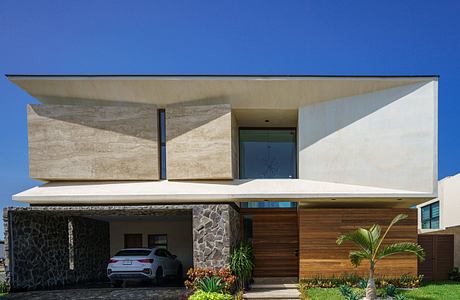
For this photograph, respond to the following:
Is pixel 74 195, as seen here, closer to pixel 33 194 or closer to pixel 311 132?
pixel 33 194

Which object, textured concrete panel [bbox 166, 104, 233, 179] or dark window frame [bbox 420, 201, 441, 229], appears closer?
textured concrete panel [bbox 166, 104, 233, 179]

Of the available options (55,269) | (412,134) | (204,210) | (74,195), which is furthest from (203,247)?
(412,134)

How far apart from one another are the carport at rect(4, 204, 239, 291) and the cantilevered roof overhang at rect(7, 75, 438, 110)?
153 inches

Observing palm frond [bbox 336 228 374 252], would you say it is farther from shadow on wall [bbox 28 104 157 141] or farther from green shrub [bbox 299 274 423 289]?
shadow on wall [bbox 28 104 157 141]

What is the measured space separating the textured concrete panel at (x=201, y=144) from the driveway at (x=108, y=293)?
151 inches

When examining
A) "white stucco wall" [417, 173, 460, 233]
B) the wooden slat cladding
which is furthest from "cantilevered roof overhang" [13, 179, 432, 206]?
"white stucco wall" [417, 173, 460, 233]

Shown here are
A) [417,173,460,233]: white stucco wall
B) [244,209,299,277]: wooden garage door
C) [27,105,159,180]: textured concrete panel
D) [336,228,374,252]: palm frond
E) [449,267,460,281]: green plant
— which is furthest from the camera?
[417,173,460,233]: white stucco wall

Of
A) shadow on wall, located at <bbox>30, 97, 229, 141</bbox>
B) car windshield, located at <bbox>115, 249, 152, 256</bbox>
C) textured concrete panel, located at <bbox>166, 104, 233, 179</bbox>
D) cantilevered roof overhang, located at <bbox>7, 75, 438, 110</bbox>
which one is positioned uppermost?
cantilevered roof overhang, located at <bbox>7, 75, 438, 110</bbox>

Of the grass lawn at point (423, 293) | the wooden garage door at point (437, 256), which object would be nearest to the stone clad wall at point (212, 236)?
the grass lawn at point (423, 293)

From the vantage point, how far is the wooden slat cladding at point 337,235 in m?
9.80

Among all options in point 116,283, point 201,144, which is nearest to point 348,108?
point 201,144

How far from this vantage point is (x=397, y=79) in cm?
984

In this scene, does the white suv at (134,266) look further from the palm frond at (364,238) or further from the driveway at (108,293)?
the palm frond at (364,238)

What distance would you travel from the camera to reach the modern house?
376 inches
